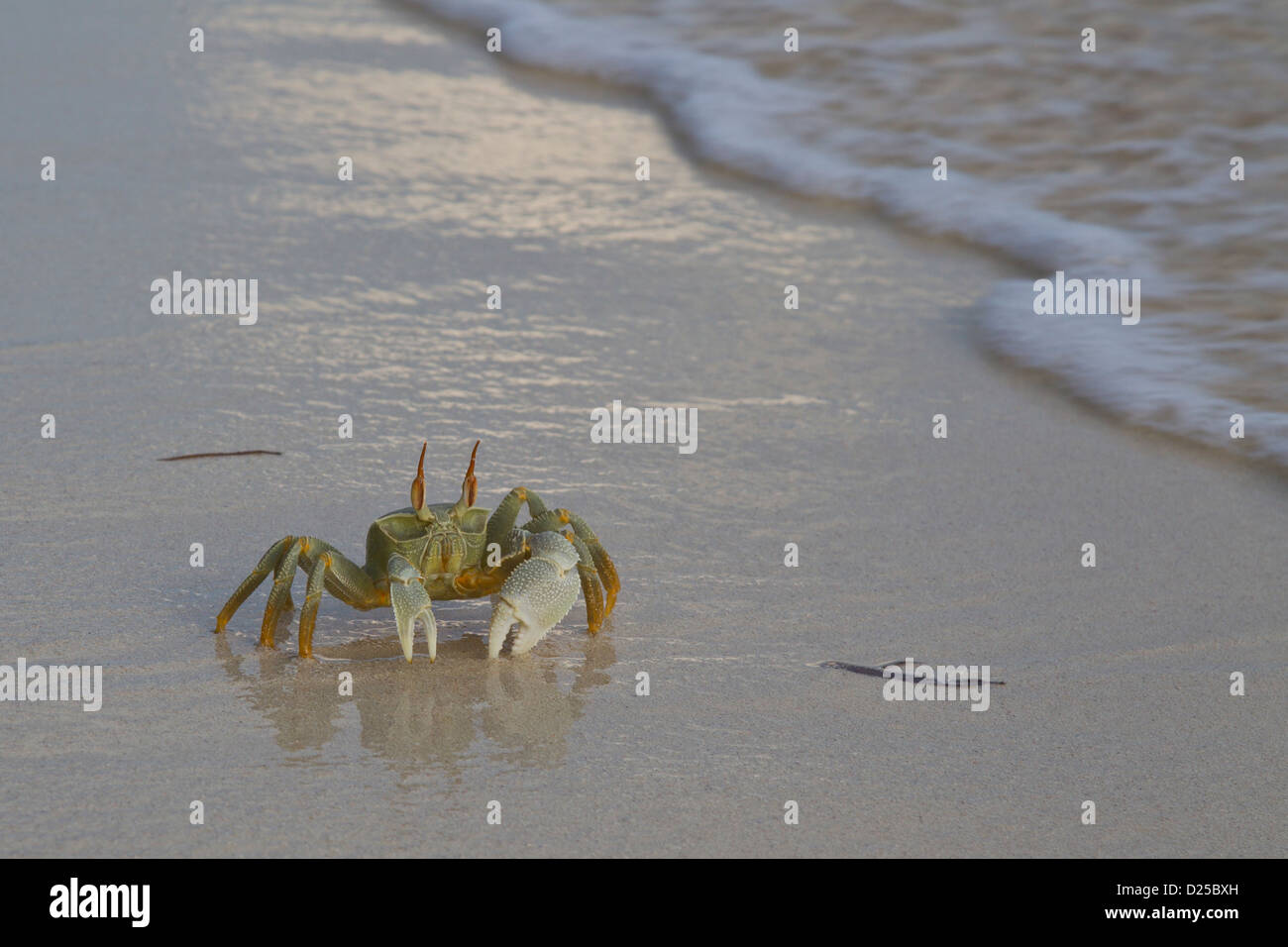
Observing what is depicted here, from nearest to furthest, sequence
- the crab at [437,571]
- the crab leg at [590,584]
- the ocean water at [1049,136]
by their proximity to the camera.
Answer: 1. the crab at [437,571]
2. the crab leg at [590,584]
3. the ocean water at [1049,136]

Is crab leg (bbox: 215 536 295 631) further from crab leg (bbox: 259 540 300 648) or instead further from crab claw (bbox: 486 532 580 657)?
crab claw (bbox: 486 532 580 657)

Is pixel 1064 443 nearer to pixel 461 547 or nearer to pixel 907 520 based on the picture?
pixel 907 520

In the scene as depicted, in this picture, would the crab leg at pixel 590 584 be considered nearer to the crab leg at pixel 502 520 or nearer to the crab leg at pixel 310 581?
the crab leg at pixel 502 520

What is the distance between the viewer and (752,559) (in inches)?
166

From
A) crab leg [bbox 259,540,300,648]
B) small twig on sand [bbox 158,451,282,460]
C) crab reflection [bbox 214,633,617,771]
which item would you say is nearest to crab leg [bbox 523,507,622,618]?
crab reflection [bbox 214,633,617,771]

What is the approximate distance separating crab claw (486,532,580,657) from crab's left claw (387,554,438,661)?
0.53 feet

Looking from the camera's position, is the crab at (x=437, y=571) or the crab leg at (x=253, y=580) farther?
the crab leg at (x=253, y=580)

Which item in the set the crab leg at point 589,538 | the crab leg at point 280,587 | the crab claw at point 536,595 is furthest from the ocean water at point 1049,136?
the crab leg at point 280,587

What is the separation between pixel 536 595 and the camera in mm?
3531

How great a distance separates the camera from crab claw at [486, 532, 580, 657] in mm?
3512

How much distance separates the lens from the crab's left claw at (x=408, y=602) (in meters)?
3.39

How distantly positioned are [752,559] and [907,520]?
0.56m

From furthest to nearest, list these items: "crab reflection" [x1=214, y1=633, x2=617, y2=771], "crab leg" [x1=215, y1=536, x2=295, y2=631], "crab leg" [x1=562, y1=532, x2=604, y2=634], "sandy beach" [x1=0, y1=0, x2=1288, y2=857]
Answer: "crab leg" [x1=562, y1=532, x2=604, y2=634], "crab leg" [x1=215, y1=536, x2=295, y2=631], "crab reflection" [x1=214, y1=633, x2=617, y2=771], "sandy beach" [x1=0, y1=0, x2=1288, y2=857]
